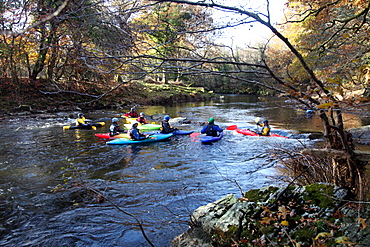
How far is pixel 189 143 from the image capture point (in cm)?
1072

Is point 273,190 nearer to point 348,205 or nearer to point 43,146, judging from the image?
point 348,205

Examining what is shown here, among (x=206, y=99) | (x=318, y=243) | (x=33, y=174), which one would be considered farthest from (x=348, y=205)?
(x=206, y=99)

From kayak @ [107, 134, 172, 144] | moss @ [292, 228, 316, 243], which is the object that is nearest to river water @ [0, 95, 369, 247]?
kayak @ [107, 134, 172, 144]

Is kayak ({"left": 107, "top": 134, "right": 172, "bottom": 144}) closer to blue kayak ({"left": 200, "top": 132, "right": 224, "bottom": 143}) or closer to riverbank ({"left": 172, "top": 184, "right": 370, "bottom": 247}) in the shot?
blue kayak ({"left": 200, "top": 132, "right": 224, "bottom": 143})

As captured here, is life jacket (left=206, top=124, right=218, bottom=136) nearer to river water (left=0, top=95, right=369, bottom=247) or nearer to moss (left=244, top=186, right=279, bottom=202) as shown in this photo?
river water (left=0, top=95, right=369, bottom=247)

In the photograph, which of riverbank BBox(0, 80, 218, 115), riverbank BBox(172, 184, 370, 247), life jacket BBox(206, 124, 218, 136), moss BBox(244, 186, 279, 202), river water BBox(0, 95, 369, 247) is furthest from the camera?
riverbank BBox(0, 80, 218, 115)

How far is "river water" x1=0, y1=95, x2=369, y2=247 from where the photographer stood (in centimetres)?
408

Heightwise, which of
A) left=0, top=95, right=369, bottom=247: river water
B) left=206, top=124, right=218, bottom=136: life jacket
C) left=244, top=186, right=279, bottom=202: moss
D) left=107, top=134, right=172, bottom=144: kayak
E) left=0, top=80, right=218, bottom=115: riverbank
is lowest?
left=0, top=95, right=369, bottom=247: river water

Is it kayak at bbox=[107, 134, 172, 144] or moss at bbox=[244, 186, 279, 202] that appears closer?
moss at bbox=[244, 186, 279, 202]

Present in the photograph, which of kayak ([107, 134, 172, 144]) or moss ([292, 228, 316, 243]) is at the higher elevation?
moss ([292, 228, 316, 243])

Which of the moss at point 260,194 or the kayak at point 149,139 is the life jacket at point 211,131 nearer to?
the kayak at point 149,139

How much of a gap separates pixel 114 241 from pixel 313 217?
288 centimetres

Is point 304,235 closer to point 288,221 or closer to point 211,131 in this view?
point 288,221

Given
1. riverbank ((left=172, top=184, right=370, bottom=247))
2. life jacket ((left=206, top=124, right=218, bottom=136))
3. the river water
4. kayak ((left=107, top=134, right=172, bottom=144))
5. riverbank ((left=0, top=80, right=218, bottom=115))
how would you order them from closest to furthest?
1. riverbank ((left=172, top=184, right=370, bottom=247))
2. the river water
3. kayak ((left=107, top=134, right=172, bottom=144))
4. life jacket ((left=206, top=124, right=218, bottom=136))
5. riverbank ((left=0, top=80, right=218, bottom=115))
